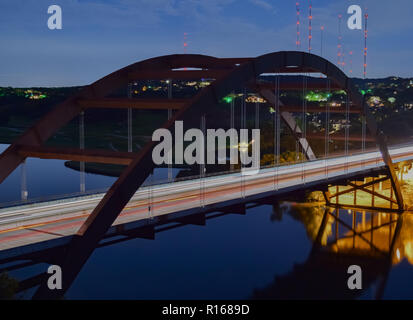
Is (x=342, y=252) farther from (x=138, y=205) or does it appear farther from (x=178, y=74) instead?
(x=178, y=74)

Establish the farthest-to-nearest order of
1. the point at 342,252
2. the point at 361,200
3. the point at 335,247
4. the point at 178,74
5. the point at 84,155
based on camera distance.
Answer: the point at 361,200
the point at 335,247
the point at 342,252
the point at 178,74
the point at 84,155

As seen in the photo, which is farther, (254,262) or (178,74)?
(254,262)

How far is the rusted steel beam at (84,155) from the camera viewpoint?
53.5 ft

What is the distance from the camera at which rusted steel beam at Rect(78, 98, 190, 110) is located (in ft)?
58.9

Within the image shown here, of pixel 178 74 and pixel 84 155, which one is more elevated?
pixel 178 74

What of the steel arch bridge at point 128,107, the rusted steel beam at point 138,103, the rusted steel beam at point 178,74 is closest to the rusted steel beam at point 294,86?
the steel arch bridge at point 128,107

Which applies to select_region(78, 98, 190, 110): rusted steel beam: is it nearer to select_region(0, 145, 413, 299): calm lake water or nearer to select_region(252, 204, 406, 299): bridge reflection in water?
select_region(0, 145, 413, 299): calm lake water

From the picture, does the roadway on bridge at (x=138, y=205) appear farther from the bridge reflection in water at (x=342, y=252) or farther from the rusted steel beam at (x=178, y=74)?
the bridge reflection in water at (x=342, y=252)

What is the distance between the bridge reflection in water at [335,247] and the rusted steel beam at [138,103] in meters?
3.63

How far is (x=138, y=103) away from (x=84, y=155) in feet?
9.16

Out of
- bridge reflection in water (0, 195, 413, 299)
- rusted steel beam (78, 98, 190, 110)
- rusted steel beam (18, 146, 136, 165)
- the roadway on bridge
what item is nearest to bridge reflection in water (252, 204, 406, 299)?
bridge reflection in water (0, 195, 413, 299)

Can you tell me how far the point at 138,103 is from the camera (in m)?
18.4

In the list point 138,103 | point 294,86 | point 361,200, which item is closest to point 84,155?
point 138,103
